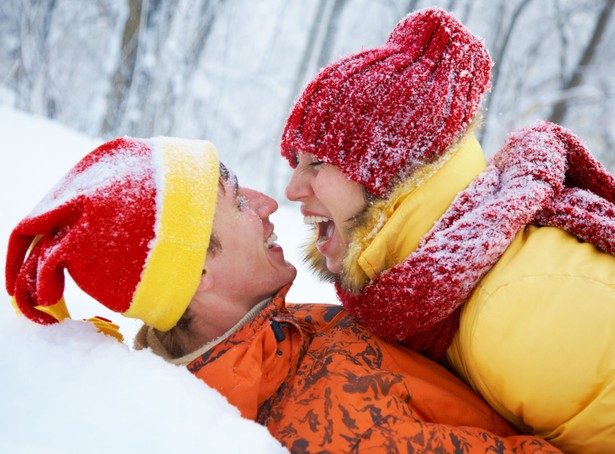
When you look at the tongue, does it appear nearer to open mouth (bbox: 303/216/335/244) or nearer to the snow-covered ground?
open mouth (bbox: 303/216/335/244)

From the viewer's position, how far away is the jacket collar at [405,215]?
149 centimetres

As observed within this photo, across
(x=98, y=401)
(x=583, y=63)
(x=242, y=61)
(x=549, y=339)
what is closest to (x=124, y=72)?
(x=98, y=401)

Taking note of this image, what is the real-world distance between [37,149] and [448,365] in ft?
11.2

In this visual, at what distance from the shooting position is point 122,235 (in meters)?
1.46

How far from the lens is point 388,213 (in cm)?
153

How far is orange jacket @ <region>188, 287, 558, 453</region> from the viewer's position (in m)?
1.19

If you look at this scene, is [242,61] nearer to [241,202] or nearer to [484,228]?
[241,202]

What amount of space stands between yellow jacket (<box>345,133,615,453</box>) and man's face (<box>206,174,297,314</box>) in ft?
2.09

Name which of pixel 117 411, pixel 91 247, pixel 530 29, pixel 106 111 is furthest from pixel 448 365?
pixel 530 29

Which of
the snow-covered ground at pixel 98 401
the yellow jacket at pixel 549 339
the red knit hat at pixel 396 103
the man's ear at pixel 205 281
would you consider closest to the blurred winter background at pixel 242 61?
the red knit hat at pixel 396 103

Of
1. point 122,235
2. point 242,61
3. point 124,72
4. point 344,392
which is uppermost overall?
point 122,235

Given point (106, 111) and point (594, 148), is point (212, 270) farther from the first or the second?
point (594, 148)

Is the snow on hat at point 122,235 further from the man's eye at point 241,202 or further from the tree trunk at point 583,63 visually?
the tree trunk at point 583,63

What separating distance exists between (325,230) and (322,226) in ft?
0.07
